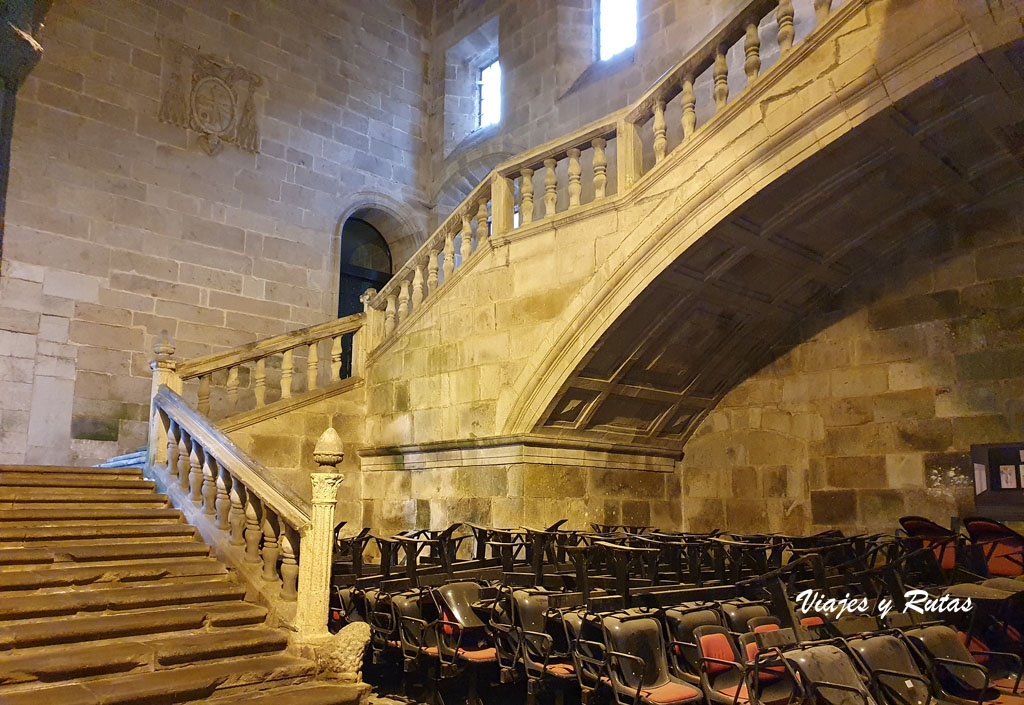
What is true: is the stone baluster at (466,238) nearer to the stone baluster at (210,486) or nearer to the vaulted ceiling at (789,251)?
the vaulted ceiling at (789,251)

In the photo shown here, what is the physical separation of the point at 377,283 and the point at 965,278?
811 cm

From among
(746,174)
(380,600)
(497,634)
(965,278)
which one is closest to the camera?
(497,634)

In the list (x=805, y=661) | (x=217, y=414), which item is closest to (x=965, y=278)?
(x=805, y=661)

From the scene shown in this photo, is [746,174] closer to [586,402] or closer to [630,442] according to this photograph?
[586,402]

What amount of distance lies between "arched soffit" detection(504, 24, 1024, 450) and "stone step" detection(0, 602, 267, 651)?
303 cm

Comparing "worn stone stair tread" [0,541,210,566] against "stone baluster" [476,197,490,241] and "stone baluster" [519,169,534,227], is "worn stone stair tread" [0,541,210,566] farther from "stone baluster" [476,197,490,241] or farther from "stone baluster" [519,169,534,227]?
"stone baluster" [519,169,534,227]

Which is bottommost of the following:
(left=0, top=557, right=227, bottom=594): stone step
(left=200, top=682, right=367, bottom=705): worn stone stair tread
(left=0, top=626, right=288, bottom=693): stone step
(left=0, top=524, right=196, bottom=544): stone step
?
(left=200, top=682, right=367, bottom=705): worn stone stair tread

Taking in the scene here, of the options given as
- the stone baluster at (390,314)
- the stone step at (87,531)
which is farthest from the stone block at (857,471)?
the stone step at (87,531)

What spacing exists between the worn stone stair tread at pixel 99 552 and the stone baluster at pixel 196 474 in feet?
1.63

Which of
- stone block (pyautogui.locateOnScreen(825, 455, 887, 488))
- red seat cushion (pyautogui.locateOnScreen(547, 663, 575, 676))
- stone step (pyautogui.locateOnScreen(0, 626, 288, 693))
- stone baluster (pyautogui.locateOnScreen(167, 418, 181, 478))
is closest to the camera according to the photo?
stone step (pyautogui.locateOnScreen(0, 626, 288, 693))

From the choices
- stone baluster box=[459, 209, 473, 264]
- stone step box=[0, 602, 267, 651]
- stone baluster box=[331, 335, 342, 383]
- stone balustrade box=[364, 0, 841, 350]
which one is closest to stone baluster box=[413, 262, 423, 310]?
stone balustrade box=[364, 0, 841, 350]

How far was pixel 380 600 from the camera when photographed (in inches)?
201

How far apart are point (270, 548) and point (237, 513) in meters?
0.47

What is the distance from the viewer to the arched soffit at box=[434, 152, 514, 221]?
11.9 m
